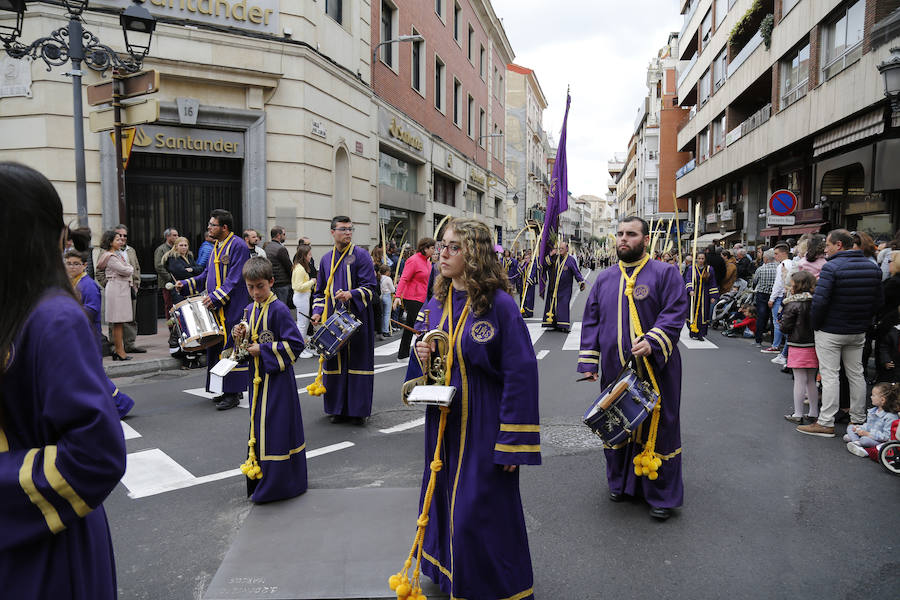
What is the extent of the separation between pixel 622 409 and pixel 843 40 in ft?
55.9

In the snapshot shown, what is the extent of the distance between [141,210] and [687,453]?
12.2 metres

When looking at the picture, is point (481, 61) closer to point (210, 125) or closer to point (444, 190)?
point (444, 190)

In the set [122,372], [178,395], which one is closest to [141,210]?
[122,372]

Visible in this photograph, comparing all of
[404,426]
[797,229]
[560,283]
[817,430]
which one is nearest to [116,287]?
[404,426]

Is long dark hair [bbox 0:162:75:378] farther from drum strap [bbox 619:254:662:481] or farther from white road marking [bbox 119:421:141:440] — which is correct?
white road marking [bbox 119:421:141:440]

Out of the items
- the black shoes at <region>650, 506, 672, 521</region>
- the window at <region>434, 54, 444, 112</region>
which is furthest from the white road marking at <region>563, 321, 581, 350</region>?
the window at <region>434, 54, 444, 112</region>

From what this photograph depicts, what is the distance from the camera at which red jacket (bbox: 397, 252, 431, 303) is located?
987 centimetres

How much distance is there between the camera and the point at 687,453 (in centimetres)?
571

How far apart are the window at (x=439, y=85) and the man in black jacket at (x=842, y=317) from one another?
21.6 m

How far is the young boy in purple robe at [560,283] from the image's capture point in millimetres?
14078

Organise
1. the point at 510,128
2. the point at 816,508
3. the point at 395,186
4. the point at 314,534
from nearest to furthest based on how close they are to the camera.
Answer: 1. the point at 314,534
2. the point at 816,508
3. the point at 395,186
4. the point at 510,128

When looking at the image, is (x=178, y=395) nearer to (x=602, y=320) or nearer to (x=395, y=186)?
(x=602, y=320)

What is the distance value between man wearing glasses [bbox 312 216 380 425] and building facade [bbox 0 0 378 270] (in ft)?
23.7

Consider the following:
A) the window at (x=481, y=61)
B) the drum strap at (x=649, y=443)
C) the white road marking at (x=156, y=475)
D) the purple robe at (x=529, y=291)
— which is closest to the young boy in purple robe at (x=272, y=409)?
the white road marking at (x=156, y=475)
